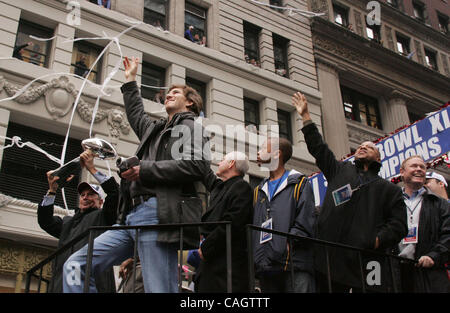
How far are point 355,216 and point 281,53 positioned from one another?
1667 centimetres

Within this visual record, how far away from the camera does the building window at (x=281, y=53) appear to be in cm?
2005

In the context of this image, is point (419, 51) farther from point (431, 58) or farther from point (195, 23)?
point (195, 23)

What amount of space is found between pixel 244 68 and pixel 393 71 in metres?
9.74

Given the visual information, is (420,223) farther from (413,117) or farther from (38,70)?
(413,117)

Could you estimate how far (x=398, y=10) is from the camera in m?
25.7

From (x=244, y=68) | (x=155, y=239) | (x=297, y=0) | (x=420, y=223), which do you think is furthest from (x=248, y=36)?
(x=155, y=239)

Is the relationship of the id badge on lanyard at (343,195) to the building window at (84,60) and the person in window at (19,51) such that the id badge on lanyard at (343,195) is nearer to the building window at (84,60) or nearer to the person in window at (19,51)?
the building window at (84,60)

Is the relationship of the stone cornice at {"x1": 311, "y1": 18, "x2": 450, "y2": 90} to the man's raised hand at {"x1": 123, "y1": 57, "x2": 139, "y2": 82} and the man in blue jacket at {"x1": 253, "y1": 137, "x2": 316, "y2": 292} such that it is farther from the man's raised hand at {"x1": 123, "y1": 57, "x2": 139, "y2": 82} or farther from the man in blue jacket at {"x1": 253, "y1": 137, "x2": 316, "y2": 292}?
the man's raised hand at {"x1": 123, "y1": 57, "x2": 139, "y2": 82}

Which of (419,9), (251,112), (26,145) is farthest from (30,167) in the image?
(419,9)

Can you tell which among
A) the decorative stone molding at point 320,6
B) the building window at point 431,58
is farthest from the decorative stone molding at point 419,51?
the decorative stone molding at point 320,6

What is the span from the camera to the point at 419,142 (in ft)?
32.1

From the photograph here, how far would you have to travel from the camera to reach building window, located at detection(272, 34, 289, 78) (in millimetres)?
20047

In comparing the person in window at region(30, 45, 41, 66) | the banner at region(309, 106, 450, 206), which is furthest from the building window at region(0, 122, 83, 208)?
the banner at region(309, 106, 450, 206)

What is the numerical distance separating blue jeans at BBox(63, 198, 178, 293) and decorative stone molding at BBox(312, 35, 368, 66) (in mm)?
19043
